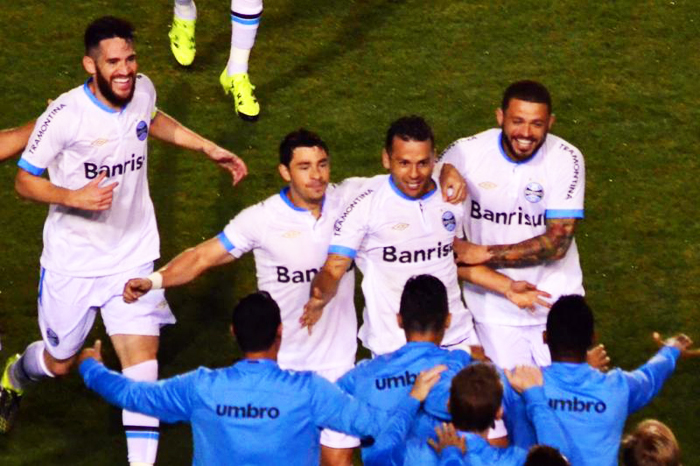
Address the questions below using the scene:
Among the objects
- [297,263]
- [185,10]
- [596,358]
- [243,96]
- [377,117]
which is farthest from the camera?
[185,10]

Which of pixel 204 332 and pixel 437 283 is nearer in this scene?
pixel 437 283

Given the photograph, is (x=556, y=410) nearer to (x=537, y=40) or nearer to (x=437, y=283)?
(x=437, y=283)

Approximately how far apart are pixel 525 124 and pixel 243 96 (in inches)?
171

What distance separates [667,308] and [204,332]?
3402 mm

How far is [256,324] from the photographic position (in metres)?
7.38

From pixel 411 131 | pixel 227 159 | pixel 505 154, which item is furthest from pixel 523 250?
pixel 227 159

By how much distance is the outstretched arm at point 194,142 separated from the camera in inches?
382

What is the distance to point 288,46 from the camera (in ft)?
46.3

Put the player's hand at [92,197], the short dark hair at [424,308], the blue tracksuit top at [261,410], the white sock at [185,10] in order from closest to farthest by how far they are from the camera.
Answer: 1. the blue tracksuit top at [261,410]
2. the short dark hair at [424,308]
3. the player's hand at [92,197]
4. the white sock at [185,10]

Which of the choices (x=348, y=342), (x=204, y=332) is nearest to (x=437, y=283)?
(x=348, y=342)

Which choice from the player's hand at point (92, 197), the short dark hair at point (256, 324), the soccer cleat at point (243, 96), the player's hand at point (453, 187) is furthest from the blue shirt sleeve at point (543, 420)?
the soccer cleat at point (243, 96)

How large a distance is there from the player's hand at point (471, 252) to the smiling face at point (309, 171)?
3.05ft

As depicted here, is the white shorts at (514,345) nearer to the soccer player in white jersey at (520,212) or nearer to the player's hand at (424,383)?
the soccer player in white jersey at (520,212)

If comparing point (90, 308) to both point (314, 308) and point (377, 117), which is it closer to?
point (314, 308)
